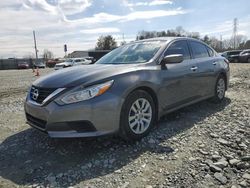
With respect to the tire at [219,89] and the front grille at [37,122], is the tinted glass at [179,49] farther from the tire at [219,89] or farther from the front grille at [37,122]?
the front grille at [37,122]

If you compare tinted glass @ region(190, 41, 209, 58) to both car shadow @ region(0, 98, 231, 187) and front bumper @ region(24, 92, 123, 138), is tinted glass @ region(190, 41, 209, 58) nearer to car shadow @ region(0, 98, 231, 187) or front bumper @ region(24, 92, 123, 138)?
car shadow @ region(0, 98, 231, 187)

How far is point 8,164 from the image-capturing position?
3.51m

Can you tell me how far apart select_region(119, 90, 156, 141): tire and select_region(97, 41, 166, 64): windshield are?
0.74 m

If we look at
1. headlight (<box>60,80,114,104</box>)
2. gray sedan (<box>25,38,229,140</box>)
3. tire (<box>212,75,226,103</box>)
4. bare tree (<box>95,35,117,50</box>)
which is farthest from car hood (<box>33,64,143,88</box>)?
bare tree (<box>95,35,117,50</box>)

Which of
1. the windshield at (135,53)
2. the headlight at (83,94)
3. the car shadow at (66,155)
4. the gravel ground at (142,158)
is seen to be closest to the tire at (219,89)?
the gravel ground at (142,158)

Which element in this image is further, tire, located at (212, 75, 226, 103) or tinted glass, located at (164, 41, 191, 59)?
tire, located at (212, 75, 226, 103)

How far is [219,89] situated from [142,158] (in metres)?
3.57

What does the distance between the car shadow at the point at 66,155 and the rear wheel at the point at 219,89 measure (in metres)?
1.77

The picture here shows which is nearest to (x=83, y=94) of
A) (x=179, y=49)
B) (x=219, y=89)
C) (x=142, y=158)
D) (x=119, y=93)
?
(x=119, y=93)

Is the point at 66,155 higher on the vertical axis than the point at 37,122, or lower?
lower

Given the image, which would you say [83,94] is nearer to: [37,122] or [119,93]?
[119,93]

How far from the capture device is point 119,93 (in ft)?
11.7

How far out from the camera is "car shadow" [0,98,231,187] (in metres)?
3.12

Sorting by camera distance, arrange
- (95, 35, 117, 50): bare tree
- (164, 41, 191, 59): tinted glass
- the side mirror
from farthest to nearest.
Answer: (95, 35, 117, 50): bare tree → (164, 41, 191, 59): tinted glass → the side mirror
